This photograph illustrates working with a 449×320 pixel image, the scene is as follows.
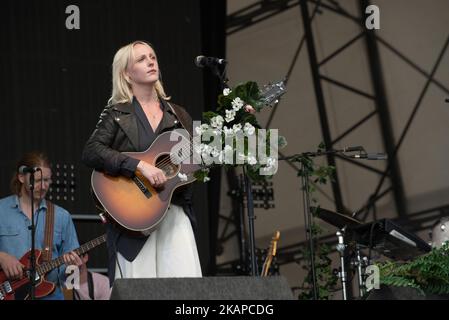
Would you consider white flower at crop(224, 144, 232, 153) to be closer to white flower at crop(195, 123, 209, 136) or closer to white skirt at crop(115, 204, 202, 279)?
white flower at crop(195, 123, 209, 136)

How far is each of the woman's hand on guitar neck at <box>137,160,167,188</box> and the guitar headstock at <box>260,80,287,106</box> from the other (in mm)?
582

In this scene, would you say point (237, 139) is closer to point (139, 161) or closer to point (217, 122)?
point (217, 122)

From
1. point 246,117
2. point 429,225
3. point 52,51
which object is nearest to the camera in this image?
point 246,117

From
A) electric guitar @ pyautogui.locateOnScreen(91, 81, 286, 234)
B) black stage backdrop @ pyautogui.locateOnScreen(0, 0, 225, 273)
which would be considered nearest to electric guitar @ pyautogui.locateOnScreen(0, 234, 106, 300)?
black stage backdrop @ pyautogui.locateOnScreen(0, 0, 225, 273)

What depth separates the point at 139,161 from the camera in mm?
4719

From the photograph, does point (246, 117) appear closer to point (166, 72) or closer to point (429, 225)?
point (166, 72)

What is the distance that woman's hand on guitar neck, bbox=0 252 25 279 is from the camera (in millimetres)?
6027

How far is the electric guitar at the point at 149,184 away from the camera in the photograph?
4.69 meters

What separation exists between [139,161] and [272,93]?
702mm

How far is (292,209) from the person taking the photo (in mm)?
9000

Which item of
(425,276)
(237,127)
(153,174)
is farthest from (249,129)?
(425,276)

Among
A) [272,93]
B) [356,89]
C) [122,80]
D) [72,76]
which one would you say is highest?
[356,89]
